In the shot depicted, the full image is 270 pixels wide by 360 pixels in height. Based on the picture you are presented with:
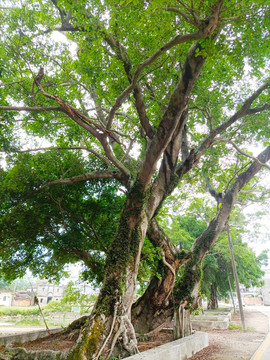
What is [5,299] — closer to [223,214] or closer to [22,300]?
[22,300]

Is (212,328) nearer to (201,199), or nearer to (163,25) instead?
(201,199)

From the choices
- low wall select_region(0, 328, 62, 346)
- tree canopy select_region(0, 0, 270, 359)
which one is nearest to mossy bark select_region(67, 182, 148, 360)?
tree canopy select_region(0, 0, 270, 359)

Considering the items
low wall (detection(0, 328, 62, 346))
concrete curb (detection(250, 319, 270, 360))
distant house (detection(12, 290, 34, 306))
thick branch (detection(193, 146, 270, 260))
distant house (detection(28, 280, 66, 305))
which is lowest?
concrete curb (detection(250, 319, 270, 360))

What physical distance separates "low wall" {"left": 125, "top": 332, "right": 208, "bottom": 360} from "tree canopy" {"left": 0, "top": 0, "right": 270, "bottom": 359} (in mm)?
428

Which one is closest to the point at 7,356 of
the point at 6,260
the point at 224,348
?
the point at 6,260

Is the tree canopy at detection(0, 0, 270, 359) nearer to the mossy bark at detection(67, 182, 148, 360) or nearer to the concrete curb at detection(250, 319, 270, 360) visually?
the mossy bark at detection(67, 182, 148, 360)

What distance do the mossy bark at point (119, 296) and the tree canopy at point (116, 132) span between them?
0.02 m

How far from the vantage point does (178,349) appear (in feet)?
20.8

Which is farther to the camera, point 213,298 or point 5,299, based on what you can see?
point 5,299

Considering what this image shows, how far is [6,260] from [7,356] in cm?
392

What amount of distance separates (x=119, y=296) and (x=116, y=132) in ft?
14.2

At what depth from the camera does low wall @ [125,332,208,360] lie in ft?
17.3

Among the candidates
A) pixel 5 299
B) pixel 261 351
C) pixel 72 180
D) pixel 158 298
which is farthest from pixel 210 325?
pixel 5 299

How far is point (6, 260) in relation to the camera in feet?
30.9
